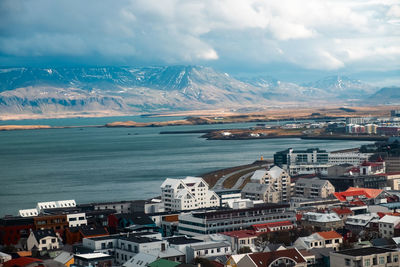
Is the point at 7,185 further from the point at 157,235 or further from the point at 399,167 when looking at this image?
the point at 157,235

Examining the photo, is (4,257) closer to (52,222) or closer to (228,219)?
(52,222)

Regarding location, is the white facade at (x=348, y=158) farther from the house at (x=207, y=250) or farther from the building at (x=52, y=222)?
the house at (x=207, y=250)

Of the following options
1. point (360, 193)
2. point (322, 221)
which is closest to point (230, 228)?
point (322, 221)

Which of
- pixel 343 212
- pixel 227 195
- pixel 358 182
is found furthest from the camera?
pixel 358 182

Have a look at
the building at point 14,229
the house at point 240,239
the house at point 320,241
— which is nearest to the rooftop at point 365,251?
the house at point 320,241

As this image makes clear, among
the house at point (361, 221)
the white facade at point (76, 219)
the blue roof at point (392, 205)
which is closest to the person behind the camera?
the house at point (361, 221)

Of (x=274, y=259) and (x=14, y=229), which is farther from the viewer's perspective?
(x=14, y=229)

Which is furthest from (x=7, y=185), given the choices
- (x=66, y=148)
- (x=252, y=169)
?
(x=66, y=148)
